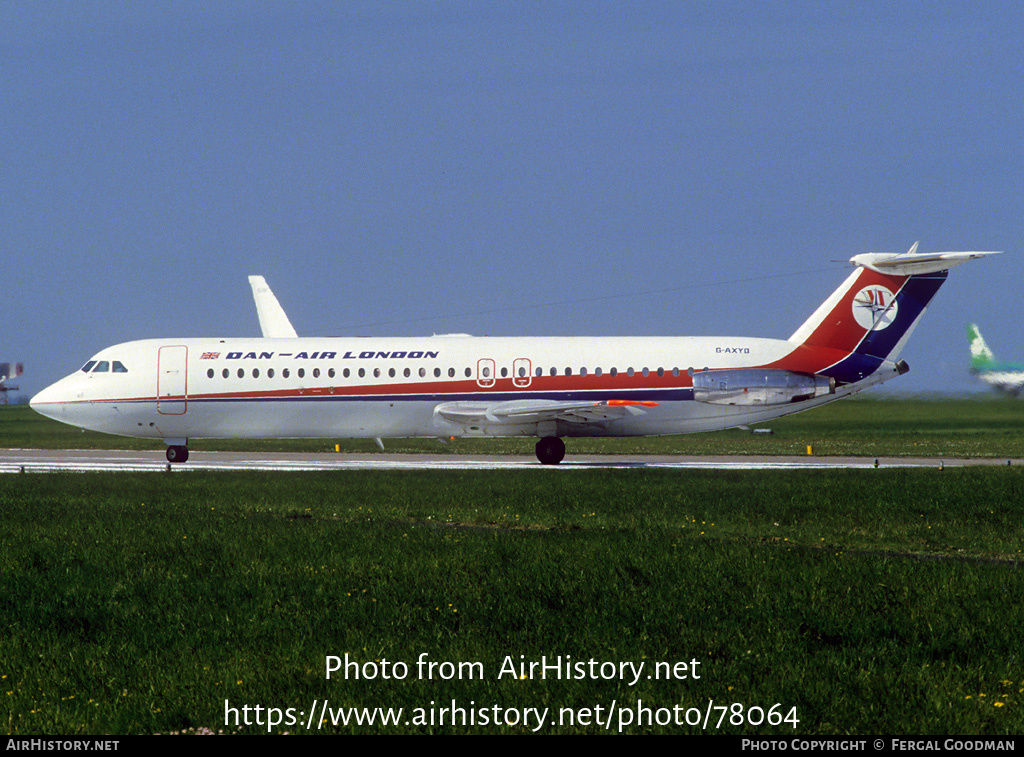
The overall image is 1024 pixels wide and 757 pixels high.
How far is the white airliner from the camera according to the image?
36.0m

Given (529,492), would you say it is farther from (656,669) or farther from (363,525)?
(656,669)

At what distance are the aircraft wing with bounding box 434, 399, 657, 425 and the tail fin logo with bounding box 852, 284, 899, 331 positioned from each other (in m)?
7.43

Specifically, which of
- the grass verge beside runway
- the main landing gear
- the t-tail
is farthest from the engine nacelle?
the grass verge beside runway

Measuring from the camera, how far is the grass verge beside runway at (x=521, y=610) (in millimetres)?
8867

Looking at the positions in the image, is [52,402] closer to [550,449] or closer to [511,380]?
[511,380]

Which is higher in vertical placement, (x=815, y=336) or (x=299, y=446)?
(x=815, y=336)

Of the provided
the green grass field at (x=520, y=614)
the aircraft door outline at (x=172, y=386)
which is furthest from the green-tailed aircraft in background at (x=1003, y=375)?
the aircraft door outline at (x=172, y=386)

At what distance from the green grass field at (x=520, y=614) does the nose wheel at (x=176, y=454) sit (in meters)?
15.6

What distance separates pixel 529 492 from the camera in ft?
79.9

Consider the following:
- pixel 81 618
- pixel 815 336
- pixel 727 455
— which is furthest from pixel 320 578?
pixel 727 455

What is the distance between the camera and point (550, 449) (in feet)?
120

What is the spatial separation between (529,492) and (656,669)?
14720 millimetres

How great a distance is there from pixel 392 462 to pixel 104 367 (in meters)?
10.0

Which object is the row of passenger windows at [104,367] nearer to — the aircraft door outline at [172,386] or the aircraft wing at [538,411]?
the aircraft door outline at [172,386]
